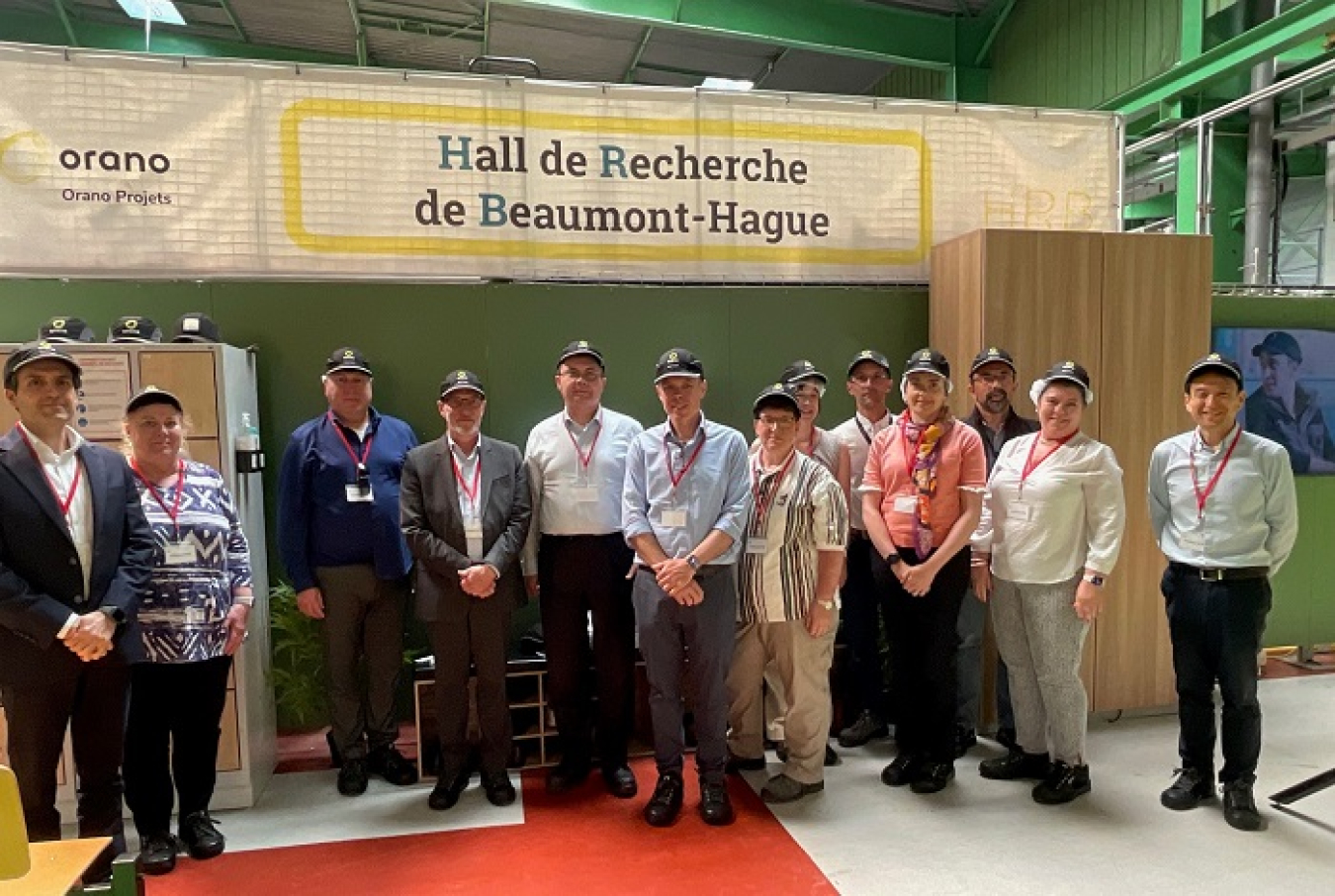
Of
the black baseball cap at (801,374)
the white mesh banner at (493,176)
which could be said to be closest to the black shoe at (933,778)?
the black baseball cap at (801,374)

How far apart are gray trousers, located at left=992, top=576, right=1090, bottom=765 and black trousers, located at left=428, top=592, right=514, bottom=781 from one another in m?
2.04

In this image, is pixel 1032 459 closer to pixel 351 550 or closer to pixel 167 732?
pixel 351 550

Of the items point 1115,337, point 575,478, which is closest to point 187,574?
point 575,478

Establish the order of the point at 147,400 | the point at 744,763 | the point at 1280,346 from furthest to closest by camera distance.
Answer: the point at 1280,346 < the point at 744,763 < the point at 147,400

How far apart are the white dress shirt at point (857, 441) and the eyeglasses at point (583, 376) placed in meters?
1.21

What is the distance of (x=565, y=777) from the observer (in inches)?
138

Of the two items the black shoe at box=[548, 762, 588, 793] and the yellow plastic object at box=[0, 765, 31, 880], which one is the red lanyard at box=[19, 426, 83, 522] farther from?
the black shoe at box=[548, 762, 588, 793]

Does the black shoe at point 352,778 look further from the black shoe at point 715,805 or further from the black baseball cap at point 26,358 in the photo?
the black baseball cap at point 26,358

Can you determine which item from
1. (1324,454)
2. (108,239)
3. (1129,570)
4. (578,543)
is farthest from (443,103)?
(1324,454)

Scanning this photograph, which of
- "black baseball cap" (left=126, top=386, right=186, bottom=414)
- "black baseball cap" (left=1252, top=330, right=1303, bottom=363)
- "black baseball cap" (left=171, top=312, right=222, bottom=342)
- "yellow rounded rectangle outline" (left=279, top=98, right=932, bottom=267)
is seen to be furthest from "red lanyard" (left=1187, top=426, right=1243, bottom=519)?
"black baseball cap" (left=171, top=312, right=222, bottom=342)

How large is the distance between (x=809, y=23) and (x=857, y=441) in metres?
5.21

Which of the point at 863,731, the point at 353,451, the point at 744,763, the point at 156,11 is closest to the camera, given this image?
the point at 353,451

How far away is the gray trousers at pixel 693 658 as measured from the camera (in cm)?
317

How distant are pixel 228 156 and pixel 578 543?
8.34ft
